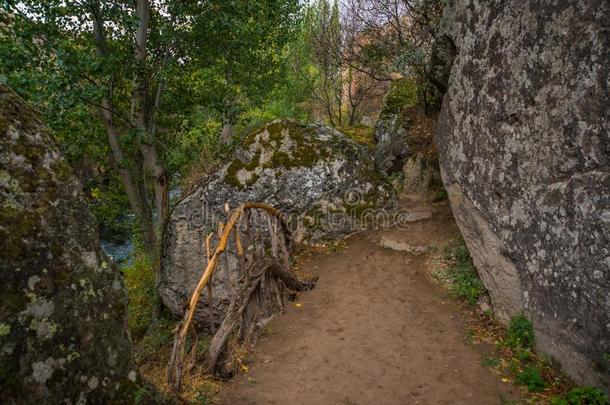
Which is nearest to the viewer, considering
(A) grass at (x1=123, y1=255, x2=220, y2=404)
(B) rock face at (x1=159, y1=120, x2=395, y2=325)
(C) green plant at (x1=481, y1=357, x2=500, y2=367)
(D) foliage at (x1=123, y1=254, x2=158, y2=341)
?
(A) grass at (x1=123, y1=255, x2=220, y2=404)

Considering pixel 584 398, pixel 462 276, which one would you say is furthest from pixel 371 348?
pixel 462 276

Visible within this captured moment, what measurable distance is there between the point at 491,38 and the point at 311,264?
574cm

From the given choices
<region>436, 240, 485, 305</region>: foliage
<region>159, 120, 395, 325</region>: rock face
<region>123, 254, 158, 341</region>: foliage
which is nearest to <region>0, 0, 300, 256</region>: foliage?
<region>123, 254, 158, 341</region>: foliage

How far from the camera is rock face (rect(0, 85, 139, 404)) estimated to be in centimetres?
228

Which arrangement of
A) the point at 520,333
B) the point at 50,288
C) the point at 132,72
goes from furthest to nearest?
the point at 132,72
the point at 520,333
the point at 50,288

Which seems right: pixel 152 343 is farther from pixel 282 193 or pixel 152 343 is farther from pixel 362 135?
pixel 362 135

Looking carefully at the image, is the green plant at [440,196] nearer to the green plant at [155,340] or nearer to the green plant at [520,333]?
the green plant at [520,333]

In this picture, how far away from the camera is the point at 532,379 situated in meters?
4.71

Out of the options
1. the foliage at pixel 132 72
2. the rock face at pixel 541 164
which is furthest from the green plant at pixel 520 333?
the foliage at pixel 132 72

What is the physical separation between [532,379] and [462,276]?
2.64m

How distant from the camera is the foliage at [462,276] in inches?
267

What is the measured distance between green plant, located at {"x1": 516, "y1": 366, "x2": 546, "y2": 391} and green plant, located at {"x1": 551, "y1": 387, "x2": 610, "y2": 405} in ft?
1.01

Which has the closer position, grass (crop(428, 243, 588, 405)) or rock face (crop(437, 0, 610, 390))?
rock face (crop(437, 0, 610, 390))

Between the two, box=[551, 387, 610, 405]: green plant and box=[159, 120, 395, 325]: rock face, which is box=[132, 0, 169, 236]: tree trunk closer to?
box=[159, 120, 395, 325]: rock face
